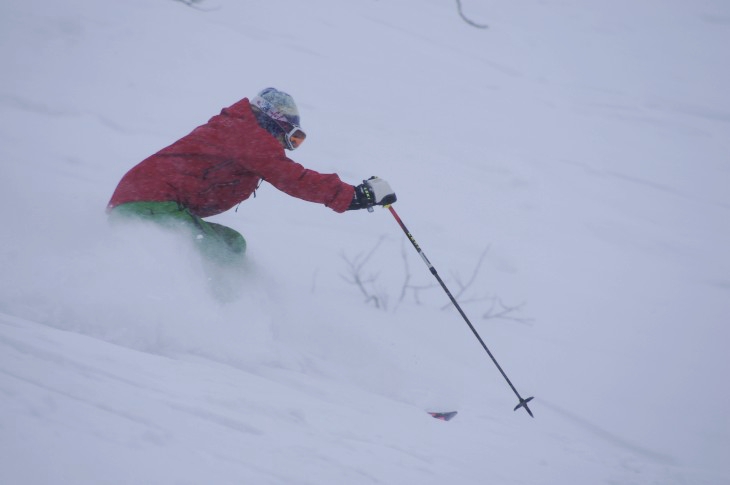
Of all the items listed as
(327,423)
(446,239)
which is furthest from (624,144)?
(327,423)

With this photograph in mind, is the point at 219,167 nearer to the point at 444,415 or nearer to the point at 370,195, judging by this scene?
the point at 370,195

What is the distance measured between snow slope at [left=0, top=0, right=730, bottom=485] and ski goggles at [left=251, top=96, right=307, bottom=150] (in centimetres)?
97

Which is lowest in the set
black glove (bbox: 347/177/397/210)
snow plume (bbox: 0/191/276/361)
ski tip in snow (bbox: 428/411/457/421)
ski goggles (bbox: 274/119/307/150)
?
ski tip in snow (bbox: 428/411/457/421)

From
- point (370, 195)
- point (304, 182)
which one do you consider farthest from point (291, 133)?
point (370, 195)

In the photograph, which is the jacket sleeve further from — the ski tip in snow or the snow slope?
the ski tip in snow

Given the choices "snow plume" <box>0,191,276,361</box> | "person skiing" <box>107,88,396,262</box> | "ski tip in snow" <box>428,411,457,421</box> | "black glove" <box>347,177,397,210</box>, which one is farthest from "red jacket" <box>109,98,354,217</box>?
"ski tip in snow" <box>428,411,457,421</box>

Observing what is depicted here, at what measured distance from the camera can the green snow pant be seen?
9.80ft

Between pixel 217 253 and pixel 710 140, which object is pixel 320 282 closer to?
pixel 217 253

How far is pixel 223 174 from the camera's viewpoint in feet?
10.3

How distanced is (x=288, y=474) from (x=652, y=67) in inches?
393

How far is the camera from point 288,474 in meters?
1.60

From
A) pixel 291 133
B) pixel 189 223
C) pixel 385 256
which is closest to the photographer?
pixel 189 223

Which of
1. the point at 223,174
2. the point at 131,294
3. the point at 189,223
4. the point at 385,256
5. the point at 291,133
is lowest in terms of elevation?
the point at 385,256

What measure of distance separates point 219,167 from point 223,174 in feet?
0.19
